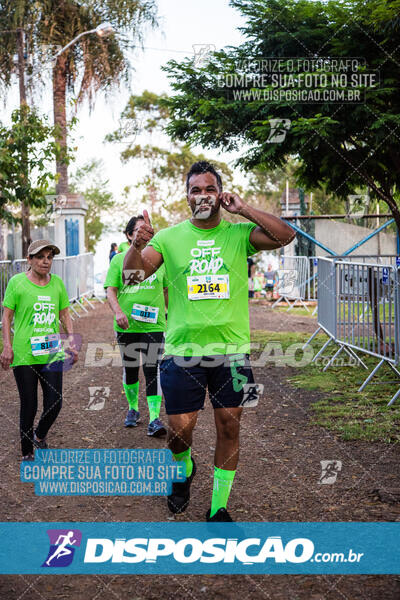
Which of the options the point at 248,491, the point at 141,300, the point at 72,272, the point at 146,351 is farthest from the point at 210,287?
the point at 72,272

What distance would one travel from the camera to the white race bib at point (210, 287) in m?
3.92

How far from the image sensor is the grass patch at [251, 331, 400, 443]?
6352 mm

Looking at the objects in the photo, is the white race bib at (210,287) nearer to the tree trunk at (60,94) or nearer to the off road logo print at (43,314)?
the off road logo print at (43,314)

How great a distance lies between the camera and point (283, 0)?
9695 mm

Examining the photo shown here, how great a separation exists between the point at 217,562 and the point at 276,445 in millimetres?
2434

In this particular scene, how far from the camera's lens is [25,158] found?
1305 centimetres

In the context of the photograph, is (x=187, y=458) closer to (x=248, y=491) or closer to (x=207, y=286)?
(x=248, y=491)

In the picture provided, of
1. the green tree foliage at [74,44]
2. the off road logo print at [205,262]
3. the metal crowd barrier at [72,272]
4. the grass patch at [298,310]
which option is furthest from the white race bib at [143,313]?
the green tree foliage at [74,44]

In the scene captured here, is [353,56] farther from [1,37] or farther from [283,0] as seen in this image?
[1,37]

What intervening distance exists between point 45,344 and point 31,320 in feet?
0.72

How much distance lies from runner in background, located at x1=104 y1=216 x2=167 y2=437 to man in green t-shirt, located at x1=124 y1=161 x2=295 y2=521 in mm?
2219

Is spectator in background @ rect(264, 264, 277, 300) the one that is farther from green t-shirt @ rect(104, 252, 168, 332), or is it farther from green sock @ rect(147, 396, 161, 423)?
green sock @ rect(147, 396, 161, 423)

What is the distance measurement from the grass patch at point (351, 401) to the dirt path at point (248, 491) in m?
0.20

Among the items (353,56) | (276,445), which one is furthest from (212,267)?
(353,56)
